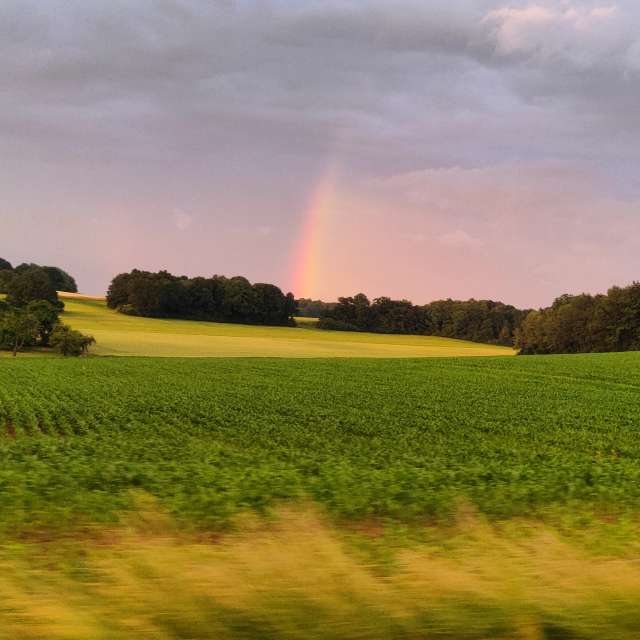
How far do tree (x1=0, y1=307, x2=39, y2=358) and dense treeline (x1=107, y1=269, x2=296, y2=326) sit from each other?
141 feet

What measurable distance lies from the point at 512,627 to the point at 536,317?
89.1 m

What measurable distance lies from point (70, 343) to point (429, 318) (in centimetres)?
7256

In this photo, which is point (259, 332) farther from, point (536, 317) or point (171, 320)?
point (536, 317)

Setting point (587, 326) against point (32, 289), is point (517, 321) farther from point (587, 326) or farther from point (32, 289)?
point (32, 289)

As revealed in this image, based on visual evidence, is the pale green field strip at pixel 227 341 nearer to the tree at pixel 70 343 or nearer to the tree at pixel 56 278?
the tree at pixel 70 343

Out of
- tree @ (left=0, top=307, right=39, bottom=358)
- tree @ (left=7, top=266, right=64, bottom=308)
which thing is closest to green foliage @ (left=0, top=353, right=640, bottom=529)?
tree @ (left=0, top=307, right=39, bottom=358)

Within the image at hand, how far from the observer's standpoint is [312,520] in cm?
544

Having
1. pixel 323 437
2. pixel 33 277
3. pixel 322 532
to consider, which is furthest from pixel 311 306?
pixel 322 532

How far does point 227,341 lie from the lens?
80125 mm

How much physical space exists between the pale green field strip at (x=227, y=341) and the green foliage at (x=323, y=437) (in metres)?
24.0

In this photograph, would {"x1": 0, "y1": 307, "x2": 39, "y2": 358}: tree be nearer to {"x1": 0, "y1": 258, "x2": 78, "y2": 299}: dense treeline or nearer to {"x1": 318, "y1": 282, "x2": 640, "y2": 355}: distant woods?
{"x1": 0, "y1": 258, "x2": 78, "y2": 299}: dense treeline

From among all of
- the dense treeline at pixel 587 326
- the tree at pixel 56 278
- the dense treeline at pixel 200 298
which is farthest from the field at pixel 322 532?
the tree at pixel 56 278

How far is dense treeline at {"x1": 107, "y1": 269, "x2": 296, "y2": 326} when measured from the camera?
10888 cm

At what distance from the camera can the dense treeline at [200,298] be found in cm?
10888
